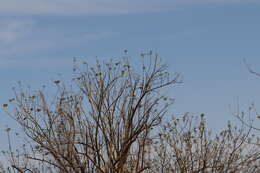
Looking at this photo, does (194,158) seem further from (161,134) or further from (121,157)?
(121,157)

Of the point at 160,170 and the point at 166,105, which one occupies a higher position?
the point at 166,105

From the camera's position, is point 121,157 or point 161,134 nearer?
point 121,157

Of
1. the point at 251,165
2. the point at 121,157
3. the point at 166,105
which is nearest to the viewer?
the point at 121,157

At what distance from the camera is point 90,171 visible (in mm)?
11602

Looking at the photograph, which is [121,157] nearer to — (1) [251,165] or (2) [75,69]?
(2) [75,69]

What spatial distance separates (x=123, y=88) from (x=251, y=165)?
464 cm

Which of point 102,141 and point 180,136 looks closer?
point 102,141

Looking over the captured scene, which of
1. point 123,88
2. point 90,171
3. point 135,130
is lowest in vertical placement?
point 90,171

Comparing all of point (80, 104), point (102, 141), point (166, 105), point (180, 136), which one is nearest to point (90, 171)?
point (102, 141)

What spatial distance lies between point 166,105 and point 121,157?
1.71 m

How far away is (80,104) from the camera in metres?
11.9

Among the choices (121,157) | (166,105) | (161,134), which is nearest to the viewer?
(121,157)

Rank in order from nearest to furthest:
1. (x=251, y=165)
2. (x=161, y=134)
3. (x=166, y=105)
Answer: (x=166, y=105), (x=161, y=134), (x=251, y=165)

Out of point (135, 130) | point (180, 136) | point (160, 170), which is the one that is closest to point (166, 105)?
point (135, 130)
